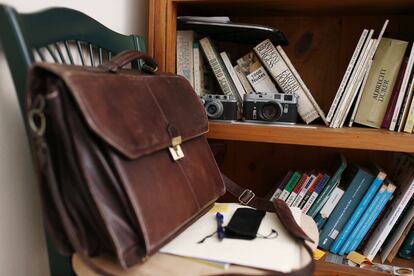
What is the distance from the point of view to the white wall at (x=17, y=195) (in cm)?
50

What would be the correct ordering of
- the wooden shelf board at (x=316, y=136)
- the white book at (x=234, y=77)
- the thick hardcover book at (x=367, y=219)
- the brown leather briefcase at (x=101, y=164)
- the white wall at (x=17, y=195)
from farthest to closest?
the white book at (x=234, y=77)
the thick hardcover book at (x=367, y=219)
the wooden shelf board at (x=316, y=136)
the white wall at (x=17, y=195)
the brown leather briefcase at (x=101, y=164)

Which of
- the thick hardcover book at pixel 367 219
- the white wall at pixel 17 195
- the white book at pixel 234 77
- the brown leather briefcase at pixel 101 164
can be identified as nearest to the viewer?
the brown leather briefcase at pixel 101 164

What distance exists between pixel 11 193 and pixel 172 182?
264 millimetres

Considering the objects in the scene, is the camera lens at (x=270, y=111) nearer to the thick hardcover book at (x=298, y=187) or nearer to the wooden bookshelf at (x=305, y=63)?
the wooden bookshelf at (x=305, y=63)

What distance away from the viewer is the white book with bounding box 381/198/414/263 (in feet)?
2.65

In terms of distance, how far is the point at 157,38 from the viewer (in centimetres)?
81

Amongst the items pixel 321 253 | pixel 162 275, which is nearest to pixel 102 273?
pixel 162 275

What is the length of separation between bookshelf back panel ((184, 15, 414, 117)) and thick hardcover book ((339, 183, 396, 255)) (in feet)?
1.06

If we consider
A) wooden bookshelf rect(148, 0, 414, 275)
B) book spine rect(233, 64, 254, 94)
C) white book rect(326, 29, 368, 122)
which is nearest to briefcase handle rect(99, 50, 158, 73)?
wooden bookshelf rect(148, 0, 414, 275)

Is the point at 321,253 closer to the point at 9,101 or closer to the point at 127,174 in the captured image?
the point at 127,174

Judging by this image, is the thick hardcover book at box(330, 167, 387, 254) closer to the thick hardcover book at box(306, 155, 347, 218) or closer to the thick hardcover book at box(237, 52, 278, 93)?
the thick hardcover book at box(306, 155, 347, 218)

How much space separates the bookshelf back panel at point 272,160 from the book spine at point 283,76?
20 centimetres

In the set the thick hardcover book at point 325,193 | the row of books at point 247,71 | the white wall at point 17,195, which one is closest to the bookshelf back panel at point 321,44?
the row of books at point 247,71

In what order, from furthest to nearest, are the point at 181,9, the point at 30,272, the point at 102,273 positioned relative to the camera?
the point at 181,9 → the point at 30,272 → the point at 102,273
